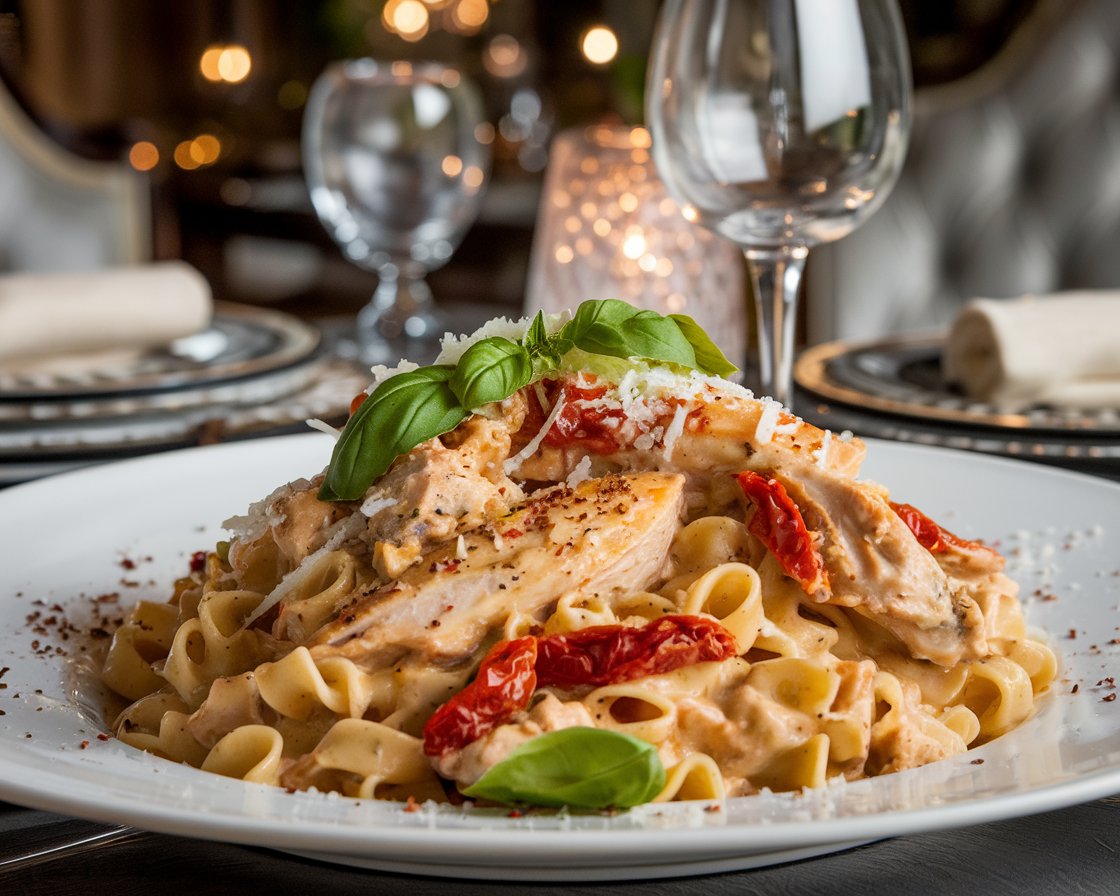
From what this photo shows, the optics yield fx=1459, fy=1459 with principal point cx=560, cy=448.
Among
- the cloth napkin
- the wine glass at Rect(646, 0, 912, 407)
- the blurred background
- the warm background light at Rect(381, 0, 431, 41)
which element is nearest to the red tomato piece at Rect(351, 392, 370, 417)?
the wine glass at Rect(646, 0, 912, 407)

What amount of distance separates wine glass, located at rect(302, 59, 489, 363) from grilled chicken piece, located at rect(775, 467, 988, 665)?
2.22 meters

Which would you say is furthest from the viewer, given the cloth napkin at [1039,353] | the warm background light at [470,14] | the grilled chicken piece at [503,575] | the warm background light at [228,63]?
the warm background light at [228,63]

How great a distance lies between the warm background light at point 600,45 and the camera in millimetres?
9453

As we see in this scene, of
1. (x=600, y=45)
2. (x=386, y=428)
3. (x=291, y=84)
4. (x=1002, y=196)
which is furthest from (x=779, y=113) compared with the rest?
(x=291, y=84)

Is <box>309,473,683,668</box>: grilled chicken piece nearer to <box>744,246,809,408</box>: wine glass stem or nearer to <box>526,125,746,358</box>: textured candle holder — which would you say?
<box>744,246,809,408</box>: wine glass stem

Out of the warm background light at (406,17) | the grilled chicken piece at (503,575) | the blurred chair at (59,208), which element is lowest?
the blurred chair at (59,208)

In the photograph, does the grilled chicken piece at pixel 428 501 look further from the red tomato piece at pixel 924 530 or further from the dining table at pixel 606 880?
the red tomato piece at pixel 924 530

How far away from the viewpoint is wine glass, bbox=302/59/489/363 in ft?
12.5

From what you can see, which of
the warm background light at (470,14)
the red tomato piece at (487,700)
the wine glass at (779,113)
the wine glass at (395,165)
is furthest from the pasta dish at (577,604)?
the warm background light at (470,14)

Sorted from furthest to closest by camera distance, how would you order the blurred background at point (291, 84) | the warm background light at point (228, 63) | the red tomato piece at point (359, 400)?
the warm background light at point (228, 63), the blurred background at point (291, 84), the red tomato piece at point (359, 400)

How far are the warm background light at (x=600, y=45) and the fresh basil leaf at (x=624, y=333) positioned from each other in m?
8.05

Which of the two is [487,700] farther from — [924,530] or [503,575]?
[924,530]

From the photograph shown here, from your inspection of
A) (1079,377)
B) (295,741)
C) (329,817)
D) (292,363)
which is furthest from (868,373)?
(329,817)

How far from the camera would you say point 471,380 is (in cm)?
163
